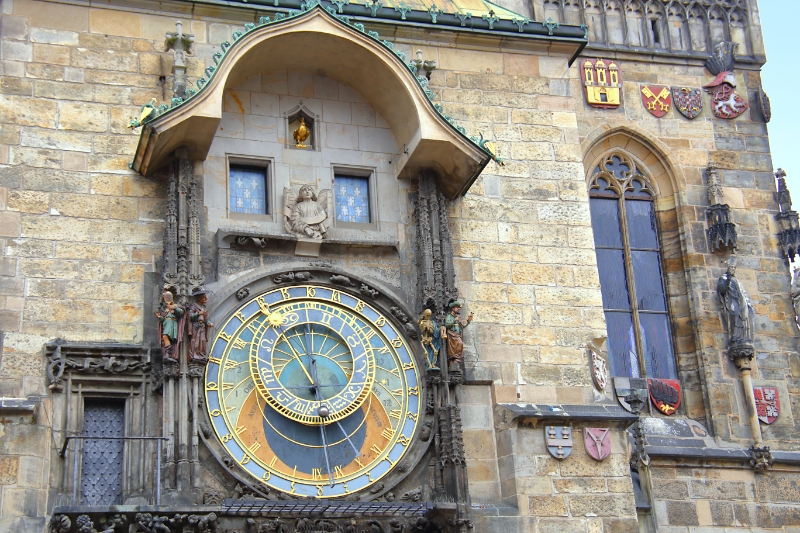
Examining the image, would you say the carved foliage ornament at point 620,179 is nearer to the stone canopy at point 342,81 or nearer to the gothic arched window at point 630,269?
the gothic arched window at point 630,269

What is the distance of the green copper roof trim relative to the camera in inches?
519

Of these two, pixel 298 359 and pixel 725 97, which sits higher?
pixel 725 97

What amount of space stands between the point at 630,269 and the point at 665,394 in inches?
61.7

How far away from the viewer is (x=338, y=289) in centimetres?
1359

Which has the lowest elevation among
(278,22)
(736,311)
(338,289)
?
(338,289)

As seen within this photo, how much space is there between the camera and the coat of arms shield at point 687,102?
684 inches

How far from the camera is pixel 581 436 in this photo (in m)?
13.6

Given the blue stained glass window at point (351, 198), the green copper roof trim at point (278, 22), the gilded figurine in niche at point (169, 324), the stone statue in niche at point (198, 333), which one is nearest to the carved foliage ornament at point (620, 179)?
the green copper roof trim at point (278, 22)

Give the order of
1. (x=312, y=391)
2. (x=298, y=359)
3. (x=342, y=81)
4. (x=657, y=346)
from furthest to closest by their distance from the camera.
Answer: (x=657, y=346) < (x=342, y=81) < (x=298, y=359) < (x=312, y=391)

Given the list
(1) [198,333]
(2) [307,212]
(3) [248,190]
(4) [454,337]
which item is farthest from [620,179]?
(1) [198,333]

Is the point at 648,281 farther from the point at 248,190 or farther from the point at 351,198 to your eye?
the point at 248,190

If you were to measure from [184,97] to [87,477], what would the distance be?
12.0 feet

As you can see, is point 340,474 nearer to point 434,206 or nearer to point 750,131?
point 434,206

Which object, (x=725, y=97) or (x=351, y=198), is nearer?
(x=351, y=198)
